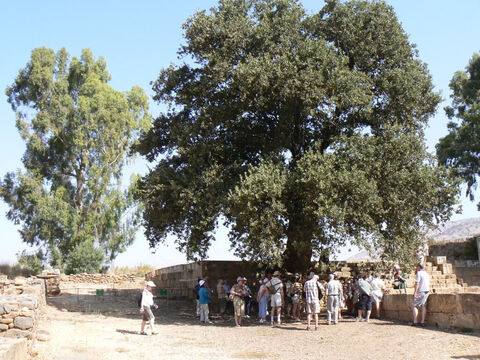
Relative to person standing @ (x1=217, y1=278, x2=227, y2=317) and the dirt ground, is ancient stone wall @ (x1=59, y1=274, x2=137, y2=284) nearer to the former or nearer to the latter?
the dirt ground

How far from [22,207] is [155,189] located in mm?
23092

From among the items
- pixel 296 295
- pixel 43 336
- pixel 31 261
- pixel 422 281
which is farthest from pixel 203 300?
pixel 31 261

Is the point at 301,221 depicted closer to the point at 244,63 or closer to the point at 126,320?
the point at 244,63

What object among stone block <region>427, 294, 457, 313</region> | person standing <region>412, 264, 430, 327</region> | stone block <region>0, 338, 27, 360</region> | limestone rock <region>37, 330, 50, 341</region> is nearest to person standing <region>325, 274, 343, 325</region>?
person standing <region>412, 264, 430, 327</region>

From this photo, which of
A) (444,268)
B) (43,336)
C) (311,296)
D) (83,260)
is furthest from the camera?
(83,260)

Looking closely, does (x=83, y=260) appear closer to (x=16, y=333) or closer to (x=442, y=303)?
(x=16, y=333)

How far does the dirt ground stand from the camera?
11555mm

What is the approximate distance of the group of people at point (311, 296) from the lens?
1518 cm

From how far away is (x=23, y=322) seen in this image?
11188 mm

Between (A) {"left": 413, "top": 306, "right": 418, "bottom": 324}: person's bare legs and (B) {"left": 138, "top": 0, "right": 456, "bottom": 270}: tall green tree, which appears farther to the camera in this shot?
(B) {"left": 138, "top": 0, "right": 456, "bottom": 270}: tall green tree

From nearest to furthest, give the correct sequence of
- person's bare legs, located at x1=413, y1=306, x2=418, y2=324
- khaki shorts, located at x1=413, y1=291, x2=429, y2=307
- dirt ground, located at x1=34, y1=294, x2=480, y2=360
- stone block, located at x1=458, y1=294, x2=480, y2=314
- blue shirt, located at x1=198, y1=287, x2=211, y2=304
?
1. dirt ground, located at x1=34, y1=294, x2=480, y2=360
2. stone block, located at x1=458, y1=294, x2=480, y2=314
3. khaki shorts, located at x1=413, y1=291, x2=429, y2=307
4. person's bare legs, located at x1=413, y1=306, x2=418, y2=324
5. blue shirt, located at x1=198, y1=287, x2=211, y2=304

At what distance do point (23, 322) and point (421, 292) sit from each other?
10415mm

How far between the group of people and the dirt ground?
516 mm

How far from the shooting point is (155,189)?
65.2ft
